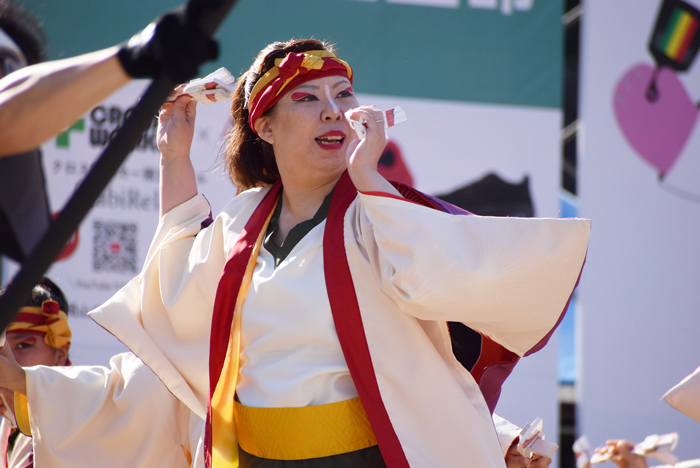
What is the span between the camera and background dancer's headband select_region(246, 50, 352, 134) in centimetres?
188

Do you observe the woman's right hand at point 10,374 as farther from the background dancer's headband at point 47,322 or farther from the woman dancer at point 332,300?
the woman dancer at point 332,300

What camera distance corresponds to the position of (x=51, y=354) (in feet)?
9.37

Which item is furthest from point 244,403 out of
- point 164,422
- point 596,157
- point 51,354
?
point 596,157

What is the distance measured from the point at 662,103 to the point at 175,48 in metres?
3.60

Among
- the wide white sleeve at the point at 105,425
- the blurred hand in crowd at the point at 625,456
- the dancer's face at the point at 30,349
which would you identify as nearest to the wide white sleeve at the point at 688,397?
the blurred hand in crowd at the point at 625,456

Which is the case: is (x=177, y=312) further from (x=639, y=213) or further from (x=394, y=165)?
(x=639, y=213)

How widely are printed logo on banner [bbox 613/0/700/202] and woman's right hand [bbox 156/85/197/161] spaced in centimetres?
252

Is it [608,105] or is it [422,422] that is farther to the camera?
[608,105]

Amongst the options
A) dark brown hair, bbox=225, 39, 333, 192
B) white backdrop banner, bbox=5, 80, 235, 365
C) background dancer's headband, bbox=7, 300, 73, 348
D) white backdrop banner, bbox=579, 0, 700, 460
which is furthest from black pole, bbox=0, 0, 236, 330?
white backdrop banner, bbox=579, 0, 700, 460

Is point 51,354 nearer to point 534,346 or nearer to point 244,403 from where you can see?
point 244,403

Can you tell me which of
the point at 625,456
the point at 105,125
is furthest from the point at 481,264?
the point at 105,125

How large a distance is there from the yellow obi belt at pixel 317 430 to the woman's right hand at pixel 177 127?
2.81ft

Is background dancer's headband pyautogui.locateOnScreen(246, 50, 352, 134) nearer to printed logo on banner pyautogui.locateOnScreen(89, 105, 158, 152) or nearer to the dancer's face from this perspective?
the dancer's face

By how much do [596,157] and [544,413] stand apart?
4.37 ft
